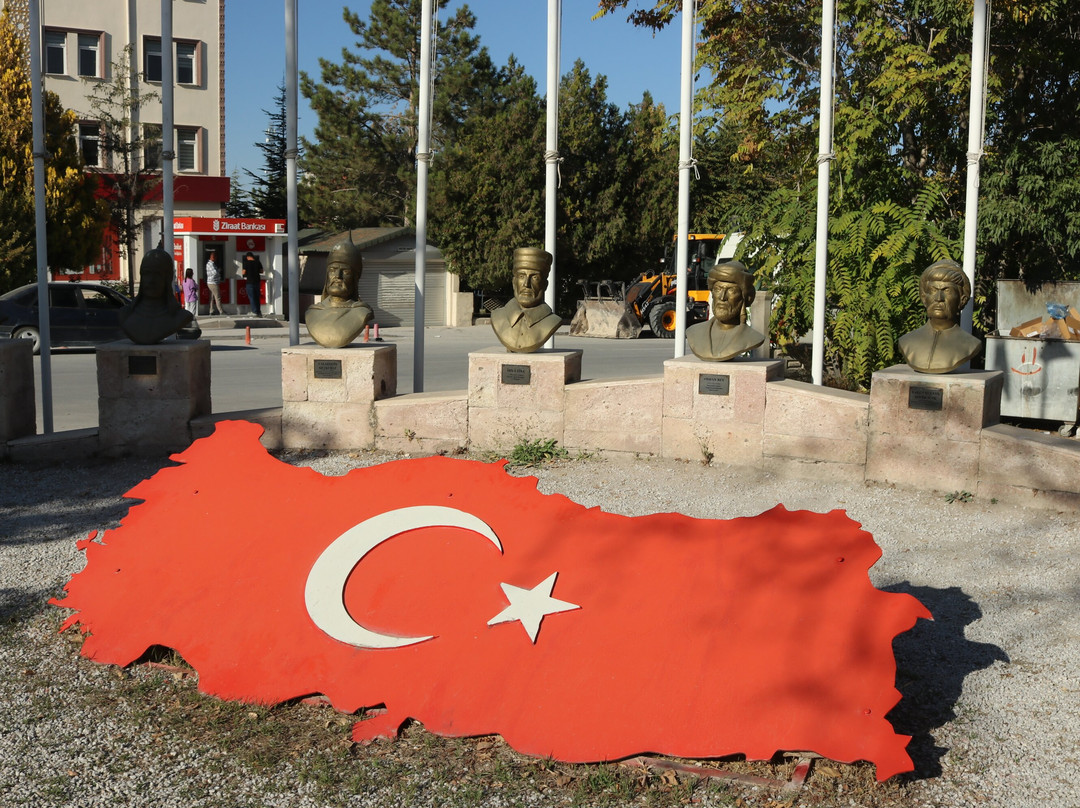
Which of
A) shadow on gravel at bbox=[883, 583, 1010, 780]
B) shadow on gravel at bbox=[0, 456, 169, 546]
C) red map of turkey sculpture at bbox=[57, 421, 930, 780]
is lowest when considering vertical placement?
shadow on gravel at bbox=[883, 583, 1010, 780]

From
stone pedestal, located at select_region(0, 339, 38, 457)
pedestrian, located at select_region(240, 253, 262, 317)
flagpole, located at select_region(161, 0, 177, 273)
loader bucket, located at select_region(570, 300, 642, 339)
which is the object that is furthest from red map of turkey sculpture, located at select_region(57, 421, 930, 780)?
pedestrian, located at select_region(240, 253, 262, 317)

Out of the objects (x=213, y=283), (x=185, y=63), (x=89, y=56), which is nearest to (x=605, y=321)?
(x=213, y=283)

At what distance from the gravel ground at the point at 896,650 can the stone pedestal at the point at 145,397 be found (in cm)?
69

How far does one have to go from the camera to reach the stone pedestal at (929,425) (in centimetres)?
725

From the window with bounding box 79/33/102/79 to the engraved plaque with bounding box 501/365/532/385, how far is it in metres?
27.6

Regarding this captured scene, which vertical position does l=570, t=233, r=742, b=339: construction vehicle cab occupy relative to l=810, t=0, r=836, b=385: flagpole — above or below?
below

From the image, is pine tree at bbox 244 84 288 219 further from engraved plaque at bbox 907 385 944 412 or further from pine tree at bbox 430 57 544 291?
engraved plaque at bbox 907 385 944 412

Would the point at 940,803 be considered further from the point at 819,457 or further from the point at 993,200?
the point at 993,200

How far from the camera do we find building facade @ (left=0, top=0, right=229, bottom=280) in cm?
3058

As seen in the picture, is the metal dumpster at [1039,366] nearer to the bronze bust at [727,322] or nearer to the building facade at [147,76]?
the bronze bust at [727,322]

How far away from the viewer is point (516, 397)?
861cm

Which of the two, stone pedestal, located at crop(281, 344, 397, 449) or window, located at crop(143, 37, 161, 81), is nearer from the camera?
stone pedestal, located at crop(281, 344, 397, 449)

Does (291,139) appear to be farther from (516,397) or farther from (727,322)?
(727,322)

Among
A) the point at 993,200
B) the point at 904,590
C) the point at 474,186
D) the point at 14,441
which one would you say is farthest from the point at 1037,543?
the point at 474,186
